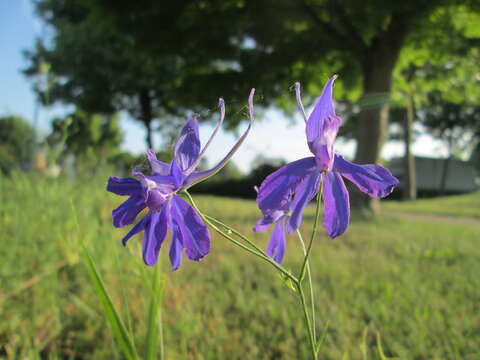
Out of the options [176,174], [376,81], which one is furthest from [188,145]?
[376,81]

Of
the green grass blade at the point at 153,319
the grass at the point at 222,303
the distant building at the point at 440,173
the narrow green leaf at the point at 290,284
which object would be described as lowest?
the grass at the point at 222,303

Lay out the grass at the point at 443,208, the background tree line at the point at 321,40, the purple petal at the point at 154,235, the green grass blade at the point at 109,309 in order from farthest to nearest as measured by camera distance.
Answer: the grass at the point at 443,208 → the background tree line at the point at 321,40 → the green grass blade at the point at 109,309 → the purple petal at the point at 154,235

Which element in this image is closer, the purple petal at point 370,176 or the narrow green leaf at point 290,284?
the purple petal at point 370,176

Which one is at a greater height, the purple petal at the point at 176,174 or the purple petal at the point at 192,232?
the purple petal at the point at 176,174

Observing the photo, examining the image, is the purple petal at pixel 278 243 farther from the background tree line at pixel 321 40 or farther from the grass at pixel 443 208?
the grass at pixel 443 208

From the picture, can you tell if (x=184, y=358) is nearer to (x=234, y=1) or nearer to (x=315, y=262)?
(x=315, y=262)

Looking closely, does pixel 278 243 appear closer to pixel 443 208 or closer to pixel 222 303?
pixel 222 303

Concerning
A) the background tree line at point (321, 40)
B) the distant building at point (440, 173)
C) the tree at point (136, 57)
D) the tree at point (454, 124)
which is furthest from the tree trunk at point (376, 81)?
the distant building at point (440, 173)
